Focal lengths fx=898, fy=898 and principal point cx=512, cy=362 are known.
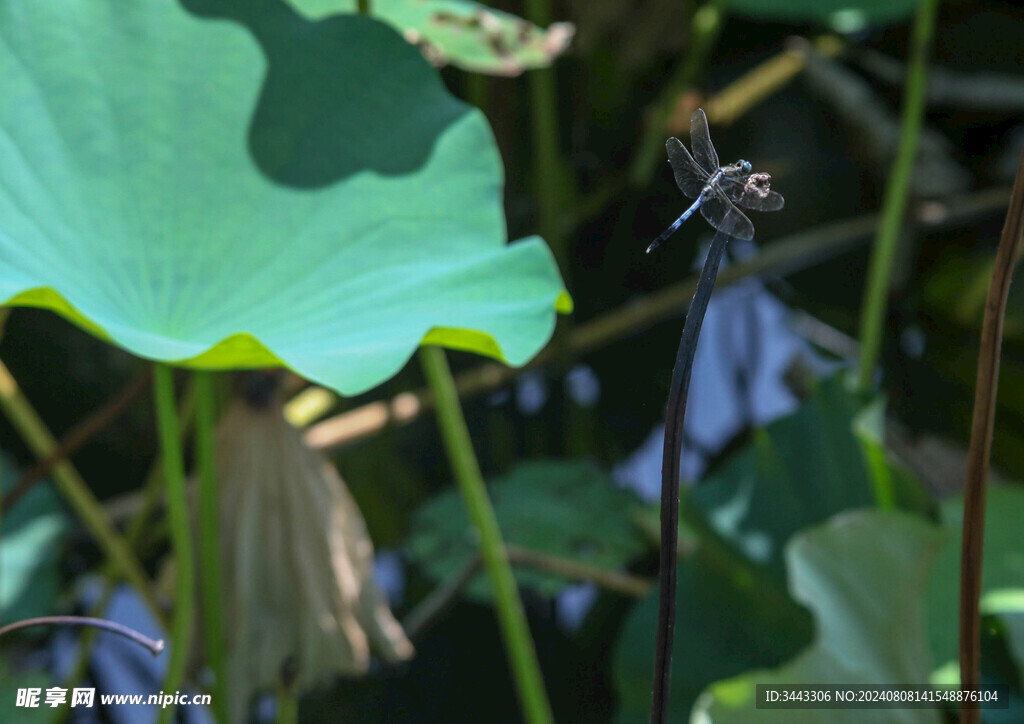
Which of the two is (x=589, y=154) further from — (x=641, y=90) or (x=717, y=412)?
(x=717, y=412)

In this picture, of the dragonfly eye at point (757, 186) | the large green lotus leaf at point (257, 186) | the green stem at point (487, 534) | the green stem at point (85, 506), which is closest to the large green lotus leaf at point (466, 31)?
the large green lotus leaf at point (257, 186)

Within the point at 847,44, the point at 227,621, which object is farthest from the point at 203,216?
the point at 847,44

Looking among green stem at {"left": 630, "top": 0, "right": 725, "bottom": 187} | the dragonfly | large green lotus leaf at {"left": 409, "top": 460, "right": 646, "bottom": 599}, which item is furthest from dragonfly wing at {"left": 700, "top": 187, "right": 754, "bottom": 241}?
green stem at {"left": 630, "top": 0, "right": 725, "bottom": 187}

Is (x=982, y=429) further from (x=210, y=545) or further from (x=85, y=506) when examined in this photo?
(x=85, y=506)

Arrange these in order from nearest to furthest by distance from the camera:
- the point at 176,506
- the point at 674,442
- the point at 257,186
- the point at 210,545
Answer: the point at 674,442 < the point at 176,506 < the point at 257,186 < the point at 210,545

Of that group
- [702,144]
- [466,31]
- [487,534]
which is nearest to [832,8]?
[466,31]

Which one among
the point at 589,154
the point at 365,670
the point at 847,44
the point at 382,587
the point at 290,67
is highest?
the point at 290,67

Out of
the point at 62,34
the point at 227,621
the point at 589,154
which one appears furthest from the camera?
the point at 589,154
